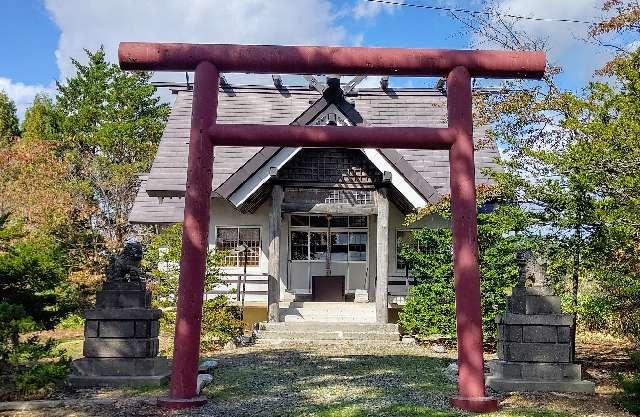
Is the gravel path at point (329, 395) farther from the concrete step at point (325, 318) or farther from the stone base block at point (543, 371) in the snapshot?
the concrete step at point (325, 318)

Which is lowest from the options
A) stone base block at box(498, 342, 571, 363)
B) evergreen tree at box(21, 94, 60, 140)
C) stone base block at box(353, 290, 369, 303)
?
stone base block at box(498, 342, 571, 363)

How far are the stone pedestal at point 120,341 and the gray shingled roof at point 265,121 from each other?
27.3 feet

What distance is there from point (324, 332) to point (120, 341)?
639cm

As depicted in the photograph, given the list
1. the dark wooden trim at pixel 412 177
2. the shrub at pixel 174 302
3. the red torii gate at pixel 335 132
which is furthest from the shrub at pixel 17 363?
the dark wooden trim at pixel 412 177

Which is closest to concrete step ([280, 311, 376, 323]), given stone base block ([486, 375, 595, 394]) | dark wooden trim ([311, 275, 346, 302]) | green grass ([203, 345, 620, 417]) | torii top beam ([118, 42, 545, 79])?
dark wooden trim ([311, 275, 346, 302])

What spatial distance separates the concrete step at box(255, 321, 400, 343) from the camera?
13.9 metres

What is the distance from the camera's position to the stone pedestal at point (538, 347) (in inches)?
323

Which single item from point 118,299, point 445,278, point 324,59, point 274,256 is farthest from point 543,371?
point 274,256

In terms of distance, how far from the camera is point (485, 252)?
1345 cm

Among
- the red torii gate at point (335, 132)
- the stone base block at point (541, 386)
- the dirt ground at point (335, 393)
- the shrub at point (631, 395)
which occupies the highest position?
the red torii gate at point (335, 132)

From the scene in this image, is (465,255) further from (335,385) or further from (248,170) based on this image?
(248,170)

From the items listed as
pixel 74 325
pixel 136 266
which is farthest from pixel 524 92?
pixel 74 325

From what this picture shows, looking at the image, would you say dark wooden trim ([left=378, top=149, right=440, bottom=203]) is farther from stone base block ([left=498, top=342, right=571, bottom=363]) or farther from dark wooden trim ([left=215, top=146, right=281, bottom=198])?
stone base block ([left=498, top=342, right=571, bottom=363])

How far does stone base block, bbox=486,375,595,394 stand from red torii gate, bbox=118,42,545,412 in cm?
126
